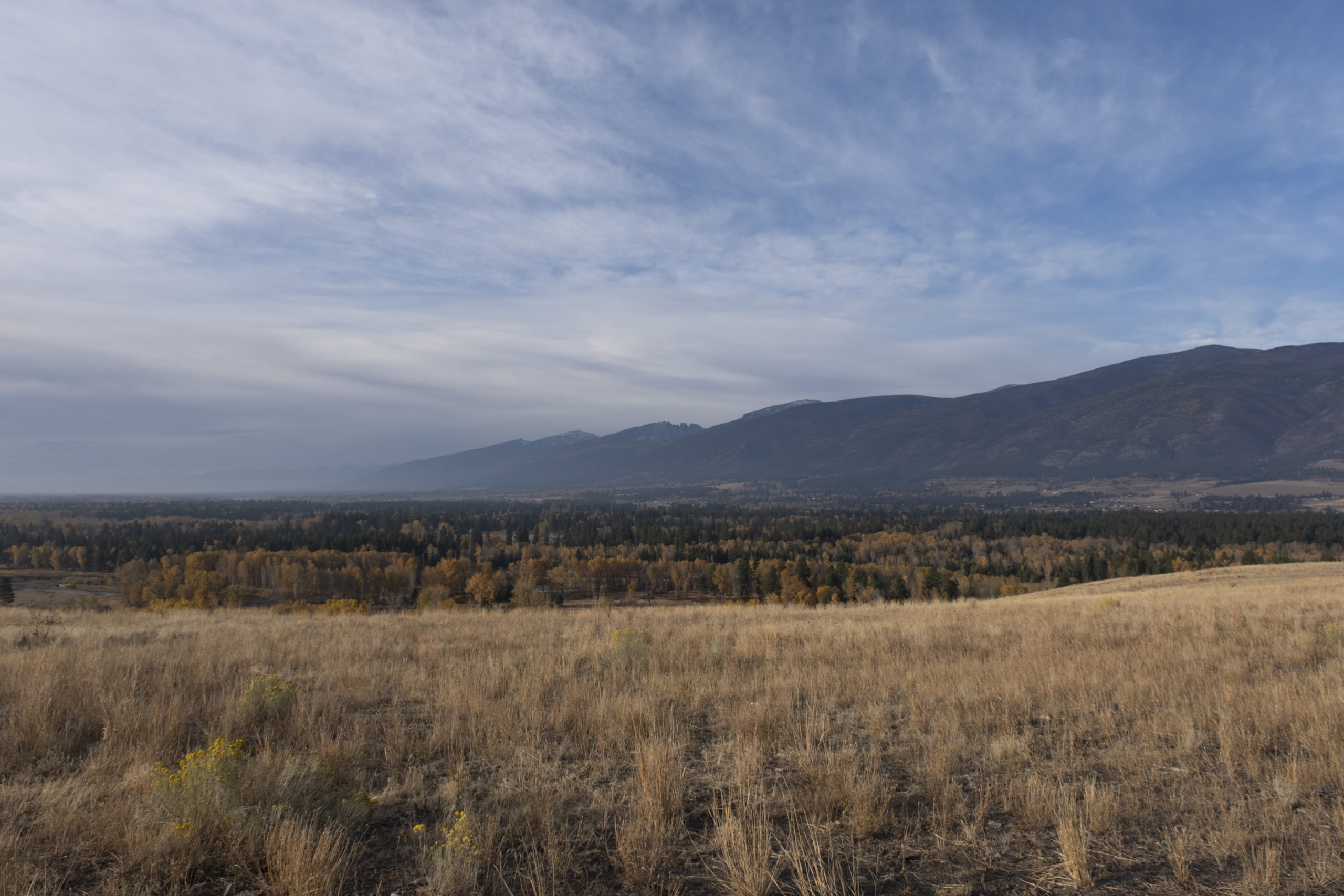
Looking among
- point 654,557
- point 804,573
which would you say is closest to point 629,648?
point 804,573

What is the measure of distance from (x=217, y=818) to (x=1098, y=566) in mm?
94969

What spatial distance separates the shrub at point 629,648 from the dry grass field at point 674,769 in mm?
63

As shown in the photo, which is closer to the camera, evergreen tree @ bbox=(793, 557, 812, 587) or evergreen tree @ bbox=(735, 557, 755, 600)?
evergreen tree @ bbox=(793, 557, 812, 587)

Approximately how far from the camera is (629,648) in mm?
10773

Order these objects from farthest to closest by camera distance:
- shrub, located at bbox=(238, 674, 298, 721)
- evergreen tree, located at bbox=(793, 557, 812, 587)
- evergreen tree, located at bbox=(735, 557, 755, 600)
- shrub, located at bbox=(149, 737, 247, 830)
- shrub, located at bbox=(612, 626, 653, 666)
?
evergreen tree, located at bbox=(735, 557, 755, 600) → evergreen tree, located at bbox=(793, 557, 812, 587) → shrub, located at bbox=(612, 626, 653, 666) → shrub, located at bbox=(238, 674, 298, 721) → shrub, located at bbox=(149, 737, 247, 830)

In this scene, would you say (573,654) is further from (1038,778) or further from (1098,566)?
(1098,566)

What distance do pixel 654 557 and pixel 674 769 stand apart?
96.9 meters

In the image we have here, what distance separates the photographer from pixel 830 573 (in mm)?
78375

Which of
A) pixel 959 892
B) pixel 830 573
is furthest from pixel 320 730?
pixel 830 573

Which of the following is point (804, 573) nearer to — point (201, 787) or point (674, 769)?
point (674, 769)

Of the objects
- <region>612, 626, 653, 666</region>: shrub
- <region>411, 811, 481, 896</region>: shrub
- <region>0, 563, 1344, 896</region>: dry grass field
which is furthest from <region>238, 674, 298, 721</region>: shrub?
<region>612, 626, 653, 666</region>: shrub

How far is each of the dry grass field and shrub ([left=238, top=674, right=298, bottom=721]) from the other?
41 mm

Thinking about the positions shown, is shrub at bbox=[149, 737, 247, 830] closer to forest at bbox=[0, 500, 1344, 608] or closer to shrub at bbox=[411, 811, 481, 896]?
shrub at bbox=[411, 811, 481, 896]

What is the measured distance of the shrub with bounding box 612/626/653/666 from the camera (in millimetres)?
10531
